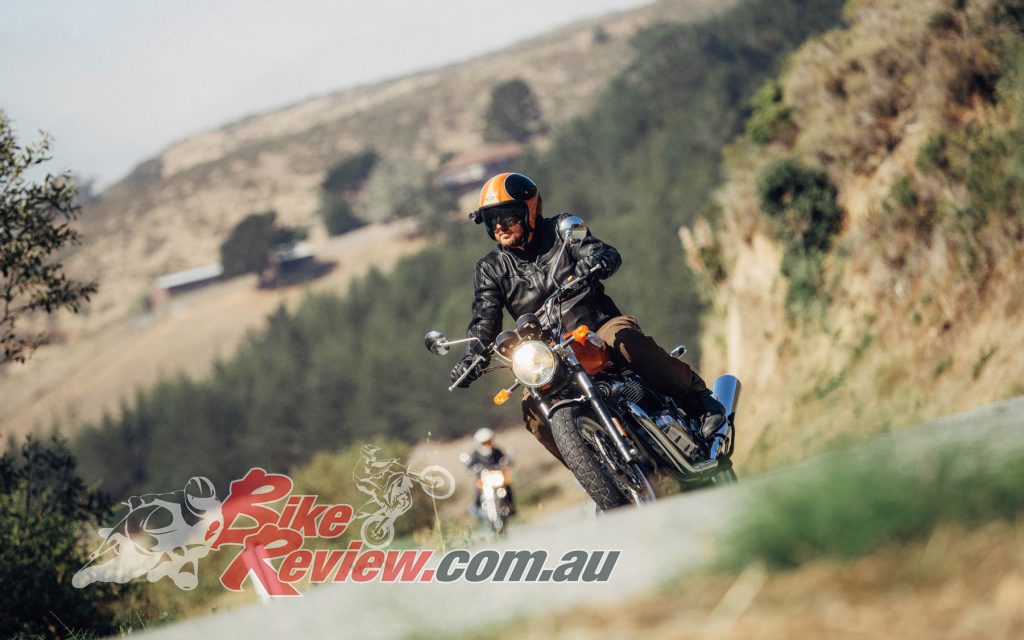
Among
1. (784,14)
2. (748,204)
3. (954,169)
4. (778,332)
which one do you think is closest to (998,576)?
(954,169)

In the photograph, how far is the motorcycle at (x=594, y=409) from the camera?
6375 mm

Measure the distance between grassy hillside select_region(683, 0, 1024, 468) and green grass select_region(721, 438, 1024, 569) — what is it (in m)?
9.61

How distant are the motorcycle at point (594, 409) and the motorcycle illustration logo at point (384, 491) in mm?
2562

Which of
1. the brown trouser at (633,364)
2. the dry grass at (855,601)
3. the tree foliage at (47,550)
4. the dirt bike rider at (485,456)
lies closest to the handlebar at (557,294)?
the brown trouser at (633,364)

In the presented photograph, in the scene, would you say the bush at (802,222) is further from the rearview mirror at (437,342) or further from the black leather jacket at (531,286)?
the rearview mirror at (437,342)

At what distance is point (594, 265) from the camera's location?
6.71 metres

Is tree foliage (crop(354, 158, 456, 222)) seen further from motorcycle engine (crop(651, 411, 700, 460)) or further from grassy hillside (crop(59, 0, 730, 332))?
motorcycle engine (crop(651, 411, 700, 460))

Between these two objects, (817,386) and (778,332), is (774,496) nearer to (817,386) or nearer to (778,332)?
(817,386)

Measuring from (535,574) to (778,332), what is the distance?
17639mm

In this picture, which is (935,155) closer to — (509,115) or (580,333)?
(580,333)

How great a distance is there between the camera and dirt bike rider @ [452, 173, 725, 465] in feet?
23.3

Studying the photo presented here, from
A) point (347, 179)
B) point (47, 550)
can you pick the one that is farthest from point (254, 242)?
point (47, 550)

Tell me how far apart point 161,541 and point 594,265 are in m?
5.37

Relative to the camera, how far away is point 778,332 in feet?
67.7
